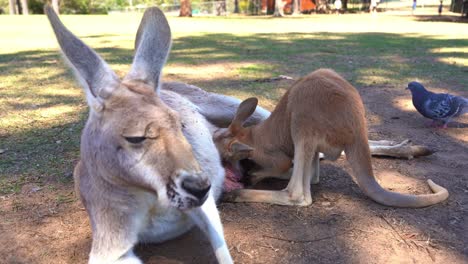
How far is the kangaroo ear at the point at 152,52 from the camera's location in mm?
1905

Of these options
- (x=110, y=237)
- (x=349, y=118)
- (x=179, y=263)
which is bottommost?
(x=179, y=263)

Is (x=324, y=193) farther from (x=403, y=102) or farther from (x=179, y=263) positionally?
(x=403, y=102)

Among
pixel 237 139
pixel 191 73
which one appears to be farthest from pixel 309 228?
pixel 191 73

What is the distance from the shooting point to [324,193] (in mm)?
2766

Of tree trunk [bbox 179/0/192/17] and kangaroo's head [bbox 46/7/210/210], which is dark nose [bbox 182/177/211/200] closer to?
kangaroo's head [bbox 46/7/210/210]

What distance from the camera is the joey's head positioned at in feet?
9.34

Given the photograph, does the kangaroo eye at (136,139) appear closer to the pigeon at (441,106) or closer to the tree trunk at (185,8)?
the pigeon at (441,106)

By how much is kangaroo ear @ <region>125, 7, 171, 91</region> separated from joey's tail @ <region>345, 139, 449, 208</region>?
47.8 inches

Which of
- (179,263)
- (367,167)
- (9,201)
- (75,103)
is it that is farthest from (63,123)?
(367,167)

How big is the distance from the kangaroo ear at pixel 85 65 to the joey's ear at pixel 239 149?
4.00 ft

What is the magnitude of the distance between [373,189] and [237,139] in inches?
37.1

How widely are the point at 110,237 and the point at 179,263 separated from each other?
413mm

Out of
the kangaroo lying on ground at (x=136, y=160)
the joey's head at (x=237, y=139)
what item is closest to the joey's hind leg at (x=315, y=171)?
the joey's head at (x=237, y=139)

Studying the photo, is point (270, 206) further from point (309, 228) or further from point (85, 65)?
point (85, 65)
